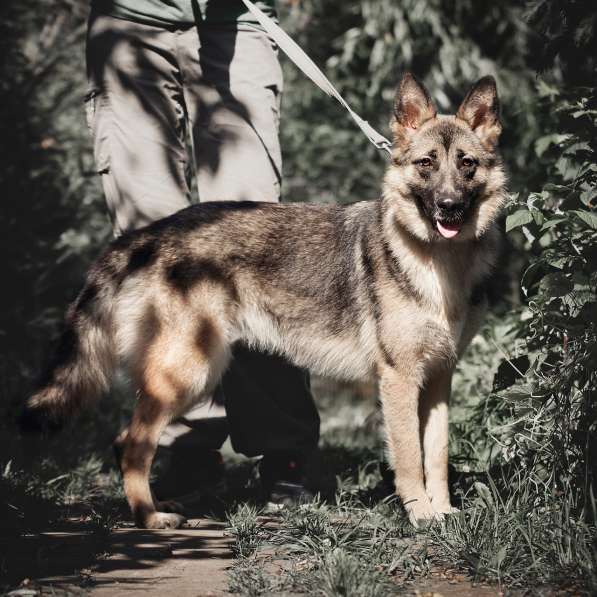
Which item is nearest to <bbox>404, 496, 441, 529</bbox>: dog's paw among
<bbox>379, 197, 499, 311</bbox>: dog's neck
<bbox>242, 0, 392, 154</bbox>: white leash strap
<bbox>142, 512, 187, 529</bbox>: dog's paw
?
<bbox>379, 197, 499, 311</bbox>: dog's neck

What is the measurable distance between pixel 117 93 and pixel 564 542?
9.61 ft

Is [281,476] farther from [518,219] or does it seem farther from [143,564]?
[518,219]

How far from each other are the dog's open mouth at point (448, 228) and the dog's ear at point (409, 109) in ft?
1.71

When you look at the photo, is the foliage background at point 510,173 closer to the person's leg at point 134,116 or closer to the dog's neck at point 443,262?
the dog's neck at point 443,262

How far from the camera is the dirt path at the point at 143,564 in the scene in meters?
2.44

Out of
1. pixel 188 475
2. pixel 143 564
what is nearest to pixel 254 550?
pixel 143 564

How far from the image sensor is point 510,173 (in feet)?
24.6

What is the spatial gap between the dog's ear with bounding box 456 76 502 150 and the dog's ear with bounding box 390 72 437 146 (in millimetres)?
169

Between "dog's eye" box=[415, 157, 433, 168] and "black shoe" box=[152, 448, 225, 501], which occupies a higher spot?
Result: "dog's eye" box=[415, 157, 433, 168]

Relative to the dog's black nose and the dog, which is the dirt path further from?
the dog's black nose

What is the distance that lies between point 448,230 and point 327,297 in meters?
0.73

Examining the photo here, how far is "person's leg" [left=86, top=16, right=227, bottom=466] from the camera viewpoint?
3918 mm

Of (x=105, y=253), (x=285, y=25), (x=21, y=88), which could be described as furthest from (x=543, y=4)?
(x=285, y=25)

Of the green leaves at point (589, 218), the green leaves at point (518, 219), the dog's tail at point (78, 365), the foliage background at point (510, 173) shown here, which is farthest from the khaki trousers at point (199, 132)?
the green leaves at point (589, 218)
